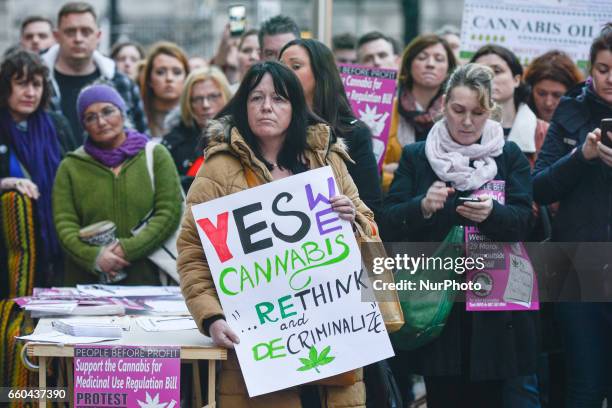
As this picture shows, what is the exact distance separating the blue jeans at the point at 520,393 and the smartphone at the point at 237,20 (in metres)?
4.17

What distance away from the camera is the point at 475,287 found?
5.42 m

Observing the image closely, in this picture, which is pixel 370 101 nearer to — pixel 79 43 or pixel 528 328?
pixel 528 328

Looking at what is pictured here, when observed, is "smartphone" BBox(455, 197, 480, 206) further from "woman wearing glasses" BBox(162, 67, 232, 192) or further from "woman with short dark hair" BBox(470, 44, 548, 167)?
"woman wearing glasses" BBox(162, 67, 232, 192)

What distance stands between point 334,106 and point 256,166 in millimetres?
1002

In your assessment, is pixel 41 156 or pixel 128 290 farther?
pixel 41 156

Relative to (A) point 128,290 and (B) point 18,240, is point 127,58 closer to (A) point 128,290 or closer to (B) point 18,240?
(B) point 18,240

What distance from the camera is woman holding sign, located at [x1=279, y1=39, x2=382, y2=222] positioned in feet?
18.2

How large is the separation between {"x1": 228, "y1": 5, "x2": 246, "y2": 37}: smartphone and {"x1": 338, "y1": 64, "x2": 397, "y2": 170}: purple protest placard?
233cm

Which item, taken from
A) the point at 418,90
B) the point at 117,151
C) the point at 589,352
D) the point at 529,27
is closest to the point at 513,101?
the point at 418,90

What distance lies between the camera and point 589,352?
5602mm

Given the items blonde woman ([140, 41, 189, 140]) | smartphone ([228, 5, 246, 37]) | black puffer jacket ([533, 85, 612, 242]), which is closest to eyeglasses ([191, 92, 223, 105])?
blonde woman ([140, 41, 189, 140])

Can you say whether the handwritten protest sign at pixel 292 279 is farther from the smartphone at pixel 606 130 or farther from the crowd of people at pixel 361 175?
the smartphone at pixel 606 130

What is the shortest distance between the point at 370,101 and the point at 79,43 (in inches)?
102

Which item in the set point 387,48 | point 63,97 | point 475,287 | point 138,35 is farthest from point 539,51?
point 138,35
